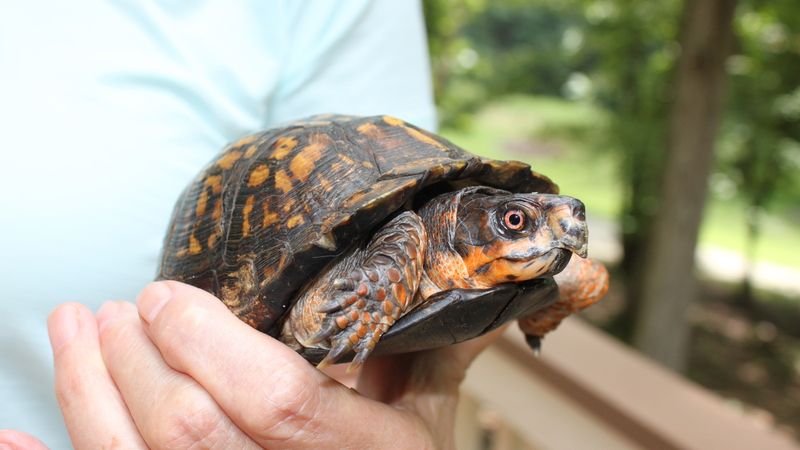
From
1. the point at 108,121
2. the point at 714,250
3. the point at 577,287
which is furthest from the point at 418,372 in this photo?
the point at 714,250

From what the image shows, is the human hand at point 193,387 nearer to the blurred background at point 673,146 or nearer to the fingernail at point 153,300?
the fingernail at point 153,300

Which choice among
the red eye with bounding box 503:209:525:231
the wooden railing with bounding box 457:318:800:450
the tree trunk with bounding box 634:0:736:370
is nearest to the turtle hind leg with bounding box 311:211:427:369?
the red eye with bounding box 503:209:525:231

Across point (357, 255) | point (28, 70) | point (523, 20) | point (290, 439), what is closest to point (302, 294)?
point (357, 255)

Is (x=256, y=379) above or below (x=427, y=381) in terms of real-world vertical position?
above

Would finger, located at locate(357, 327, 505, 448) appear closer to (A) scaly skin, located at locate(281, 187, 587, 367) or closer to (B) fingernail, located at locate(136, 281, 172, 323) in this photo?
(A) scaly skin, located at locate(281, 187, 587, 367)

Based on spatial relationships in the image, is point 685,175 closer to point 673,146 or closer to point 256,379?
point 673,146

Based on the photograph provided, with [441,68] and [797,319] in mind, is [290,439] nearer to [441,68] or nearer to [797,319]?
[797,319]

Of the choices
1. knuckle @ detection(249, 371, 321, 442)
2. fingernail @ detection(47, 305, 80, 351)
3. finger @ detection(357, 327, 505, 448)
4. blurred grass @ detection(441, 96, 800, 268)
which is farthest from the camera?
blurred grass @ detection(441, 96, 800, 268)
